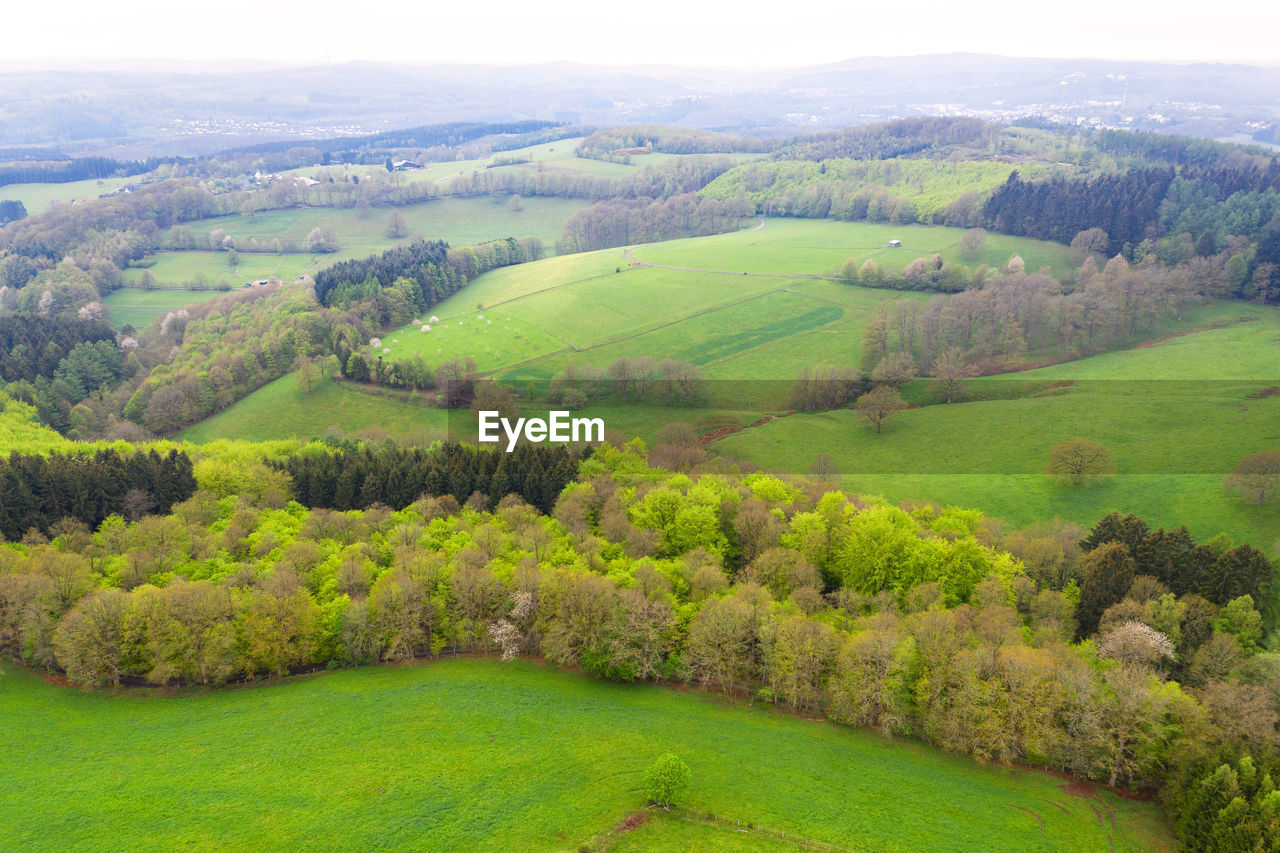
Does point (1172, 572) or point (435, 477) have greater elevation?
point (1172, 572)

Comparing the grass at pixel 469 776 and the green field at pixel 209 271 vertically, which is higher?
the green field at pixel 209 271

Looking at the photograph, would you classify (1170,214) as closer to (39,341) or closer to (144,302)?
(39,341)

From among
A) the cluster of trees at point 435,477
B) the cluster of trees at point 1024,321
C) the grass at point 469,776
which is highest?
the cluster of trees at point 1024,321

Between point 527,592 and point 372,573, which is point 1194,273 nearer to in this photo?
point 527,592

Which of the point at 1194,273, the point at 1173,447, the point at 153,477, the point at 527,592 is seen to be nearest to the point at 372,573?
the point at 527,592

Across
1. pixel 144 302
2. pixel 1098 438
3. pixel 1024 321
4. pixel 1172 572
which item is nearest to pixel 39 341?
pixel 144 302

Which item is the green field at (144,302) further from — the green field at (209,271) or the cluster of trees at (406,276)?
the cluster of trees at (406,276)

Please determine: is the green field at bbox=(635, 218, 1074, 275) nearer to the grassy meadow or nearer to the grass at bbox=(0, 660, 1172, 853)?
the grassy meadow

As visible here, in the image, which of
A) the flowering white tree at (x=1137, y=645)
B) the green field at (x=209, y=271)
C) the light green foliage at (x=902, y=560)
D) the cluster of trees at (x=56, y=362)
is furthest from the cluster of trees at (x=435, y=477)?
the green field at (x=209, y=271)
